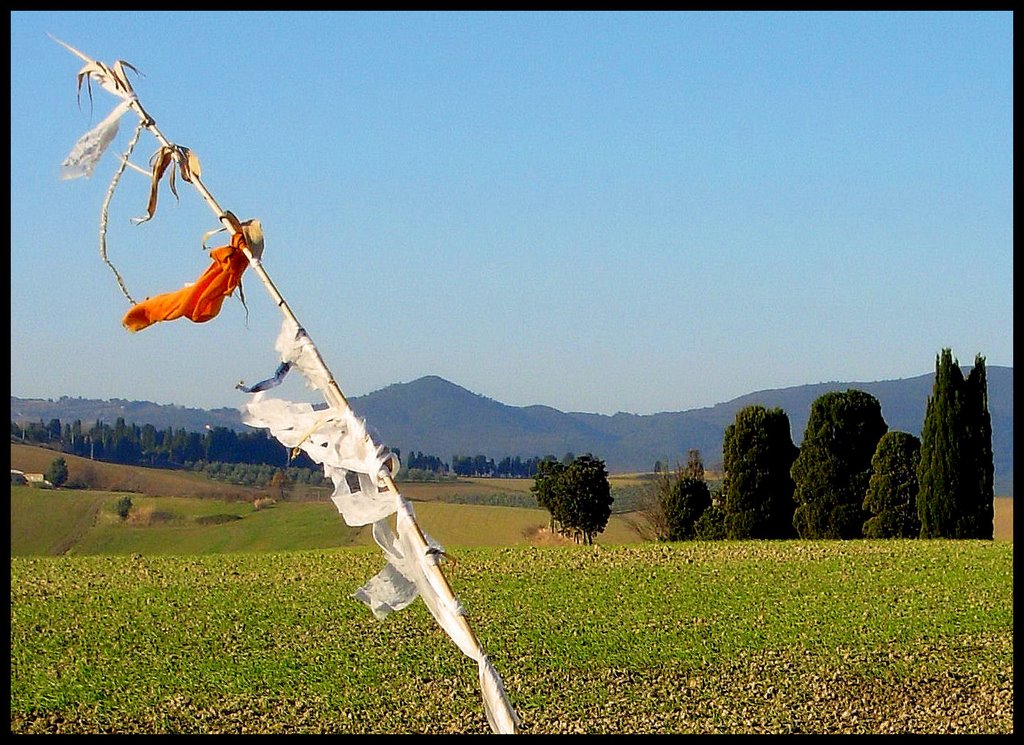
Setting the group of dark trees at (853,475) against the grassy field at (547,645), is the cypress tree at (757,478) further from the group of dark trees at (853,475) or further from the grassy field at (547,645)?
the grassy field at (547,645)

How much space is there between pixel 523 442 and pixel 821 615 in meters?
50.5

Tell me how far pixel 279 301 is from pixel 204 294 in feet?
0.32

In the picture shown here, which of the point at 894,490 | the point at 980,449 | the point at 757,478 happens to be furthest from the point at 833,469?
the point at 980,449

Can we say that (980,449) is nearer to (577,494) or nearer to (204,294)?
(577,494)

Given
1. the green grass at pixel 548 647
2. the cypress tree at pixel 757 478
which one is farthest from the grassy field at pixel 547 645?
the cypress tree at pixel 757 478

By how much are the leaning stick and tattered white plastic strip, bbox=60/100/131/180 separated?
34 millimetres

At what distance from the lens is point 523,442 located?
5812 centimetres

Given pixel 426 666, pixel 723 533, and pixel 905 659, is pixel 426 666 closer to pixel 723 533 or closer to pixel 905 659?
pixel 905 659

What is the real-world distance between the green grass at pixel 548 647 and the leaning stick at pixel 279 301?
4552mm

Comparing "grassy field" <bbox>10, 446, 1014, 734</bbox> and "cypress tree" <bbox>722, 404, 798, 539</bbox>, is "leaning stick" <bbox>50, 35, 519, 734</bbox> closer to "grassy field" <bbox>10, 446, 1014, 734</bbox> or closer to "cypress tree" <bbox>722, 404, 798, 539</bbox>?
"grassy field" <bbox>10, 446, 1014, 734</bbox>

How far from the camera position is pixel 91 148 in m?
1.50

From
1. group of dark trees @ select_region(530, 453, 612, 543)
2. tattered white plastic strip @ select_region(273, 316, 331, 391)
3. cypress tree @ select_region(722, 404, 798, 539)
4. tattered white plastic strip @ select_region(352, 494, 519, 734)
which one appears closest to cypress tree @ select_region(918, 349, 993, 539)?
cypress tree @ select_region(722, 404, 798, 539)

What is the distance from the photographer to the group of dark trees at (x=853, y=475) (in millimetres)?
11930
